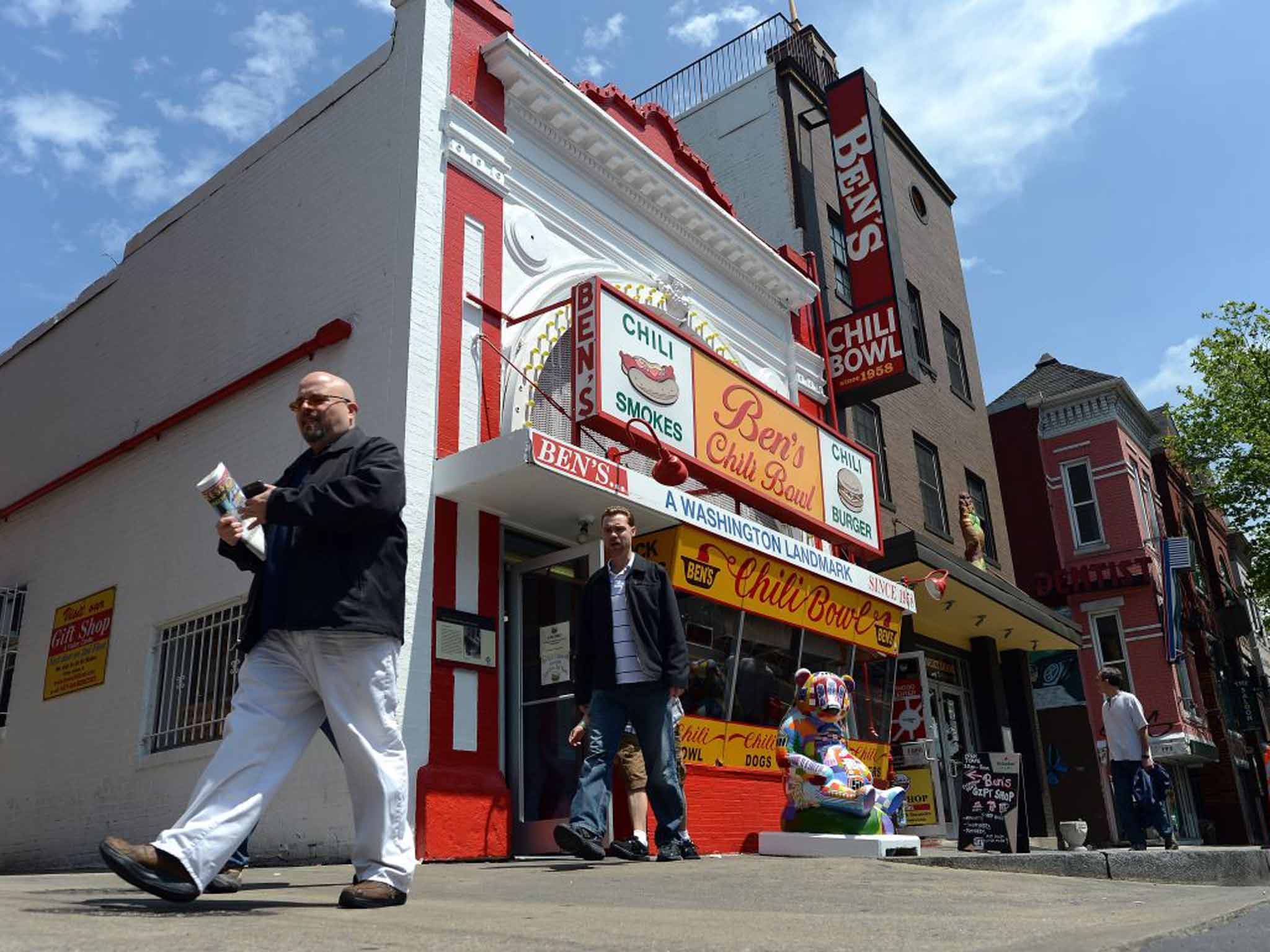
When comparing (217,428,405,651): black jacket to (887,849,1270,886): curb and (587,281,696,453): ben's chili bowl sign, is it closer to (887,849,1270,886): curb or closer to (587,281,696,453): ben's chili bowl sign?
(887,849,1270,886): curb

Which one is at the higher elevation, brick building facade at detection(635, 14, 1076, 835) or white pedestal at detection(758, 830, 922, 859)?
brick building facade at detection(635, 14, 1076, 835)

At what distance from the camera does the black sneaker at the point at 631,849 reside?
251 inches

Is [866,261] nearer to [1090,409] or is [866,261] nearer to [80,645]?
[80,645]

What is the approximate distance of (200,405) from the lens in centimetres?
1104

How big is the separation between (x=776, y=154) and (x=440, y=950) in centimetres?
1791

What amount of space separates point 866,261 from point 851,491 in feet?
12.9

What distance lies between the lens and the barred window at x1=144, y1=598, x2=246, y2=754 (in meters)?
9.59

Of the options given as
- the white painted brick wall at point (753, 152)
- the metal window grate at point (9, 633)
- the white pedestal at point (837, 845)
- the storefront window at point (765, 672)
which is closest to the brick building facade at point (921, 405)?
the white painted brick wall at point (753, 152)

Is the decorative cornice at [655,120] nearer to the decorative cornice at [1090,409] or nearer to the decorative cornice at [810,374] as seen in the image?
the decorative cornice at [810,374]

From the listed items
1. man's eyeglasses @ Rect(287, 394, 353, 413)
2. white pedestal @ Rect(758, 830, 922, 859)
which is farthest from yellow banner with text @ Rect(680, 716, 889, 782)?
man's eyeglasses @ Rect(287, 394, 353, 413)

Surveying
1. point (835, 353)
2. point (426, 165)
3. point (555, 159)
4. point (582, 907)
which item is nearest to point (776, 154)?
point (835, 353)

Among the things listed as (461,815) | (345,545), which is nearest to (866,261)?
(461,815)

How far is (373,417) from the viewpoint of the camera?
920cm

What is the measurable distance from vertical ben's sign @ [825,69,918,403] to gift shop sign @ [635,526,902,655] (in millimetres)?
3657
